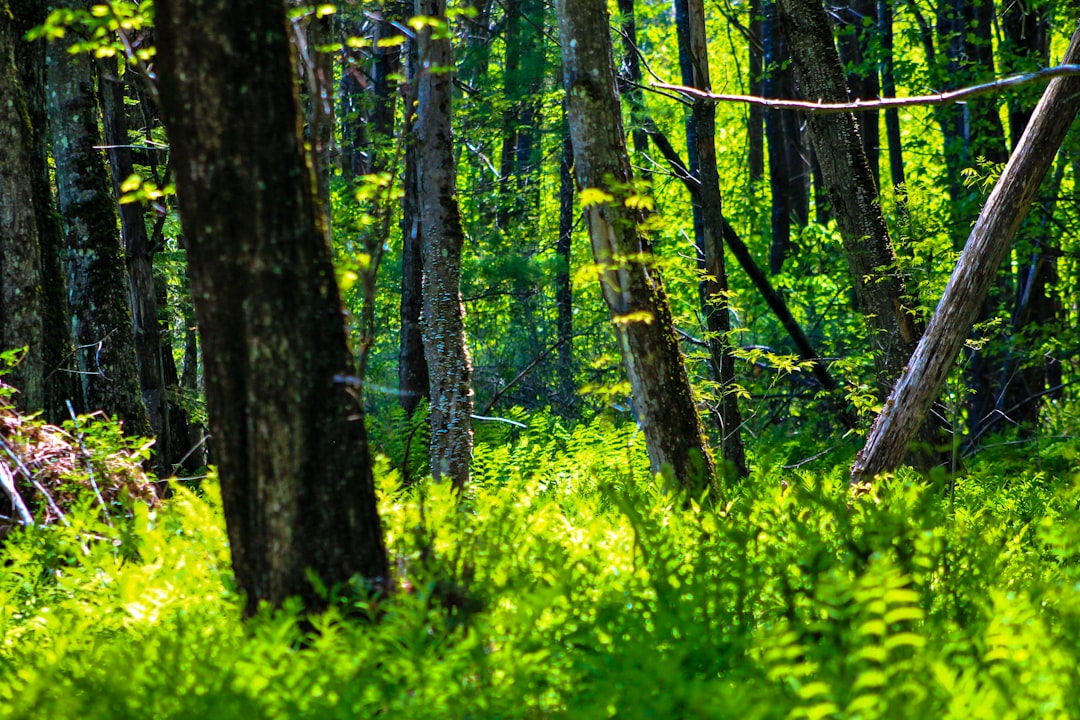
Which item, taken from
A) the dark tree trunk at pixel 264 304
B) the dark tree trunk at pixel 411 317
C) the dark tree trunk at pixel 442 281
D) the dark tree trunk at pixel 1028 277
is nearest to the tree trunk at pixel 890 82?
the dark tree trunk at pixel 1028 277

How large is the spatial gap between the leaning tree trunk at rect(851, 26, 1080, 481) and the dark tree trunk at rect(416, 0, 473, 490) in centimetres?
328

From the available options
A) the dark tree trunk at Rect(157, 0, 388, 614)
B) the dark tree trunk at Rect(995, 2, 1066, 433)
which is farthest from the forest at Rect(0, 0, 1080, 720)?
the dark tree trunk at Rect(995, 2, 1066, 433)

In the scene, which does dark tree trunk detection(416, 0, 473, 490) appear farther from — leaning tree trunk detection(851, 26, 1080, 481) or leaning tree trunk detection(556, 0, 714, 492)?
leaning tree trunk detection(851, 26, 1080, 481)

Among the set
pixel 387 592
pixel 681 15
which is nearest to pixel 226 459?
pixel 387 592

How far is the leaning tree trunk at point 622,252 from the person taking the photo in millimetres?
5645

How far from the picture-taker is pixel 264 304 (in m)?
3.50

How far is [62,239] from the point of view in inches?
315

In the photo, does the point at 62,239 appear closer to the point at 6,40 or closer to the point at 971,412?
the point at 6,40

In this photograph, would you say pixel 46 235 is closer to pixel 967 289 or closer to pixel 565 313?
pixel 967 289

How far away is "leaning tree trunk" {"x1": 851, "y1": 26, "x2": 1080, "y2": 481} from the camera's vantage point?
22.3 feet

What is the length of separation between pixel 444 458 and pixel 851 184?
4320mm

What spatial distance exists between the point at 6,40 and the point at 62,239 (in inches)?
64.3

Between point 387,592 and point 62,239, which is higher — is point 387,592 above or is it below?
below

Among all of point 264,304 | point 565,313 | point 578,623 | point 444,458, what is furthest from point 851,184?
point 565,313
